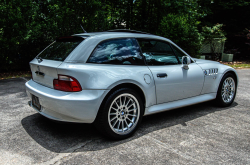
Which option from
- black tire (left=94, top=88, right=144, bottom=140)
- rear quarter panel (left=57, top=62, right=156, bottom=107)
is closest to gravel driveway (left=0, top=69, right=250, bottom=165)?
black tire (left=94, top=88, right=144, bottom=140)

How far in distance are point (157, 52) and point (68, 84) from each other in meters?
1.70

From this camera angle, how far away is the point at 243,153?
2.88 m

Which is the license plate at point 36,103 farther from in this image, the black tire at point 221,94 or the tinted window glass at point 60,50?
the black tire at point 221,94

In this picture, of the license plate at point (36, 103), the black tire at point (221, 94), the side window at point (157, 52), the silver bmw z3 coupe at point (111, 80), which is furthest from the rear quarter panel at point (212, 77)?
the license plate at point (36, 103)

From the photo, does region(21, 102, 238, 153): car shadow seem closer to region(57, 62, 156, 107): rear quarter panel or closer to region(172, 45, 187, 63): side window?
region(57, 62, 156, 107): rear quarter panel

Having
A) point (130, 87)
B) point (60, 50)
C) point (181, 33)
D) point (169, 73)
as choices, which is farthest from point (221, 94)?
point (181, 33)

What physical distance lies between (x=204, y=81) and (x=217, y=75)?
1.48 ft

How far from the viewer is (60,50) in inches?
133

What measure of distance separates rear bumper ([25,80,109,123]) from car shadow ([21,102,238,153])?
22 cm

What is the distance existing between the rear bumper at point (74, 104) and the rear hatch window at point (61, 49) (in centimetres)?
54

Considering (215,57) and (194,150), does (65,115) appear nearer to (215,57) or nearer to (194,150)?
(194,150)

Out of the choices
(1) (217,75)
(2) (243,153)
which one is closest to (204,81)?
(1) (217,75)

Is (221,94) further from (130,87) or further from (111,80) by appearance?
(111,80)

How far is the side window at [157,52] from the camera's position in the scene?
12.1ft
